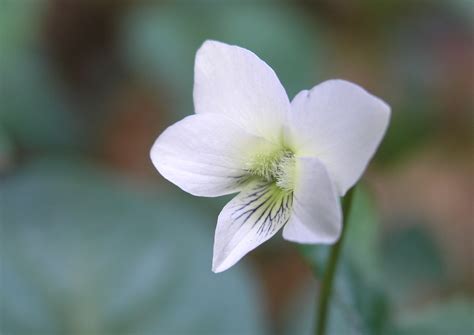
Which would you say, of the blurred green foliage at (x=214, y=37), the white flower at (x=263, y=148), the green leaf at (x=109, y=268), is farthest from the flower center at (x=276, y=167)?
the blurred green foliage at (x=214, y=37)

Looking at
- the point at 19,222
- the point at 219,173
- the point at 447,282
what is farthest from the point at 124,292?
the point at 447,282

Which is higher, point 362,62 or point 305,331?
point 362,62

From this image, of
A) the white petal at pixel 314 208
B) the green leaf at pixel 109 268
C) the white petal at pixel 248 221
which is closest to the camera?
the white petal at pixel 314 208

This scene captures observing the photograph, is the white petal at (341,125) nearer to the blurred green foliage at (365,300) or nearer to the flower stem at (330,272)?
the flower stem at (330,272)

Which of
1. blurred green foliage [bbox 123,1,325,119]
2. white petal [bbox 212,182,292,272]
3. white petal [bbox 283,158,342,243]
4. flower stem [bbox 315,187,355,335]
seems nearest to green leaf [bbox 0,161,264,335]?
blurred green foliage [bbox 123,1,325,119]

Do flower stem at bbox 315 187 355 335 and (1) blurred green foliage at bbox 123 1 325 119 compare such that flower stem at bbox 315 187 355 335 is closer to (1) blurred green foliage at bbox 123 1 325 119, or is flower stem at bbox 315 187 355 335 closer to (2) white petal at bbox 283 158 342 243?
(2) white petal at bbox 283 158 342 243

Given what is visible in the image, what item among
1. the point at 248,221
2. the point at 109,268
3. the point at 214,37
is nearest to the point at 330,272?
the point at 248,221

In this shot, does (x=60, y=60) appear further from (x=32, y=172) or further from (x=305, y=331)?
(x=305, y=331)
